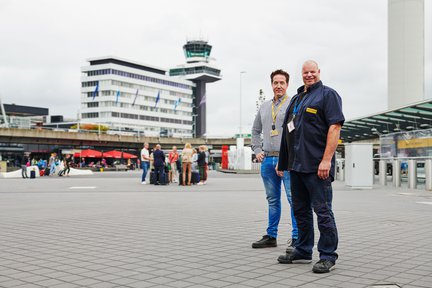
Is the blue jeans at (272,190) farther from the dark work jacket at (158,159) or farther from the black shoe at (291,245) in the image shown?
the dark work jacket at (158,159)

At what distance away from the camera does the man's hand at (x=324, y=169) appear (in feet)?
15.9

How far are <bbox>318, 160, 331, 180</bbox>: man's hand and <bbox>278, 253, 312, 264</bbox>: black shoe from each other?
918mm

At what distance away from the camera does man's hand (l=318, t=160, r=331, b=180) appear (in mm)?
4859

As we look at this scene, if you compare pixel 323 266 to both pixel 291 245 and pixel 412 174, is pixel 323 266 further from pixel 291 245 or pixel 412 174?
pixel 412 174

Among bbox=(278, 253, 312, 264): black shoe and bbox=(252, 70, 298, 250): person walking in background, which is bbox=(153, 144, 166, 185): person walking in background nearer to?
bbox=(252, 70, 298, 250): person walking in background

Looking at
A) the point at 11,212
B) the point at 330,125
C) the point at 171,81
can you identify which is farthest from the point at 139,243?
the point at 171,81

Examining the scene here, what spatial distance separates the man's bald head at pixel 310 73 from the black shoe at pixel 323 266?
1759 mm

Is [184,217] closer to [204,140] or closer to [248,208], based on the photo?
[248,208]

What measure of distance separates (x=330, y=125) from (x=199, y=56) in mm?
166517

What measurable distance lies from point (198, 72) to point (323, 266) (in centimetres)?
15964

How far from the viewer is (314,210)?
5.11 meters

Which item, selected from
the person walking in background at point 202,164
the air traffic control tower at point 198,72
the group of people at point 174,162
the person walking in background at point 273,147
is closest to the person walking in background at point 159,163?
the group of people at point 174,162

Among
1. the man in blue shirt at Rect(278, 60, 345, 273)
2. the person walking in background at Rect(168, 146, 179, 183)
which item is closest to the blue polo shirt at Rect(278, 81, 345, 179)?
the man in blue shirt at Rect(278, 60, 345, 273)

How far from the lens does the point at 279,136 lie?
613cm
